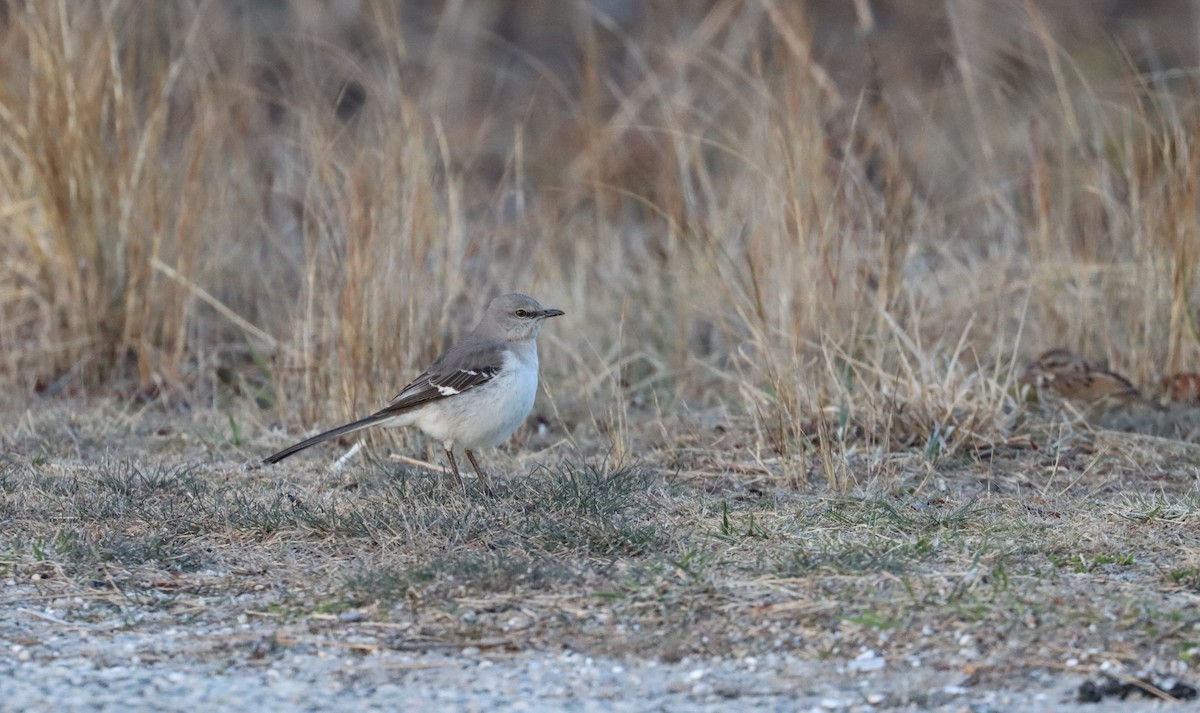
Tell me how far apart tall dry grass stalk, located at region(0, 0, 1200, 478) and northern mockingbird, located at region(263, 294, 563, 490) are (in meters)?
0.36

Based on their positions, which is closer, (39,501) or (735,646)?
(735,646)

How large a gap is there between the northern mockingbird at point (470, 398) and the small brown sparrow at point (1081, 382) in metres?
2.28

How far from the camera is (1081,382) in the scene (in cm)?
670

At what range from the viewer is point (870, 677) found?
3.68 metres

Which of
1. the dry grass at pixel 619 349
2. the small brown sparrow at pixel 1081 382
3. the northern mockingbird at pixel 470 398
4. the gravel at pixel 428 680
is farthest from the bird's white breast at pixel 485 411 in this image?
the small brown sparrow at pixel 1081 382

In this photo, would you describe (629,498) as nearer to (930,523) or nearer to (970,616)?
(930,523)

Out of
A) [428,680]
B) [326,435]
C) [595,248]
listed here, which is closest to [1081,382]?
[326,435]

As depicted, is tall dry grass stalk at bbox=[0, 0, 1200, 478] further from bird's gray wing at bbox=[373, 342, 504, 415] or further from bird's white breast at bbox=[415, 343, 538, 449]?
bird's gray wing at bbox=[373, 342, 504, 415]

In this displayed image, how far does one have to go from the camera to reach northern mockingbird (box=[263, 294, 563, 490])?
5719 mm

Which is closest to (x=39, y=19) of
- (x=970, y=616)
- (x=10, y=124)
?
(x=10, y=124)

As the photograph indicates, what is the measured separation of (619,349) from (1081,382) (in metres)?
2.32

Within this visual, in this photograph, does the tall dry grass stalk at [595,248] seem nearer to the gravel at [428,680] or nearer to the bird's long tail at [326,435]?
the bird's long tail at [326,435]

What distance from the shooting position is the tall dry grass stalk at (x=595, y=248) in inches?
262

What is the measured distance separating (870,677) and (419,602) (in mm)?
1236
